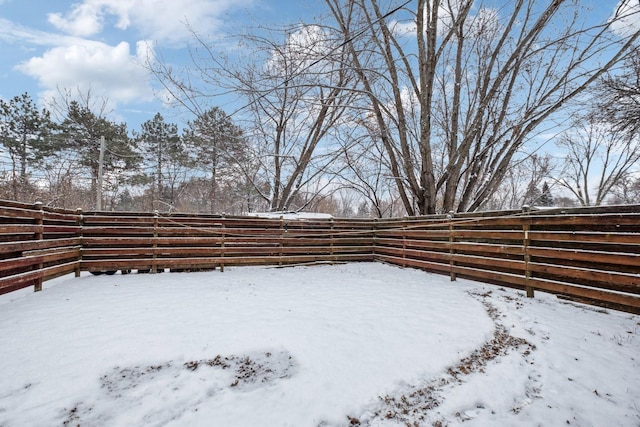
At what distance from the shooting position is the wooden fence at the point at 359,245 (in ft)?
11.6

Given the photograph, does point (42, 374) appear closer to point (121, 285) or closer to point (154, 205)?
point (121, 285)

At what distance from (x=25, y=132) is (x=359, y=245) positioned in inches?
806

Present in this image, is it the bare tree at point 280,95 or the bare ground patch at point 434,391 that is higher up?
the bare tree at point 280,95

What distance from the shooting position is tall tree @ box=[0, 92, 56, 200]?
51.7 feet

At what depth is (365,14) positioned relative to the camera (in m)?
7.64

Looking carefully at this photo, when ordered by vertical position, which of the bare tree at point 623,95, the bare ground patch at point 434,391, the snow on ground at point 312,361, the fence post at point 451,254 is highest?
the bare tree at point 623,95

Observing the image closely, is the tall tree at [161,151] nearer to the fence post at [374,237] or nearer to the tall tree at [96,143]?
the tall tree at [96,143]

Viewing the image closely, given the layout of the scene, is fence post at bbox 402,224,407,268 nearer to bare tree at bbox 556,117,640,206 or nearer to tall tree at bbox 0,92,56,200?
bare tree at bbox 556,117,640,206

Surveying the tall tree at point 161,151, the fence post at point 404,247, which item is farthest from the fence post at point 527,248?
the tall tree at point 161,151

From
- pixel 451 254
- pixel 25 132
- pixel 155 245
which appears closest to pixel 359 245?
pixel 451 254

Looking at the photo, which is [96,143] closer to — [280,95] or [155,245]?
[280,95]

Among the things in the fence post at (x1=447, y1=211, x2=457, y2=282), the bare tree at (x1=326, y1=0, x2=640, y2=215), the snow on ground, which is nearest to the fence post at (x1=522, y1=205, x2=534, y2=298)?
the snow on ground

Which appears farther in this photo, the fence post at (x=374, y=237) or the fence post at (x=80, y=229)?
the fence post at (x=374, y=237)

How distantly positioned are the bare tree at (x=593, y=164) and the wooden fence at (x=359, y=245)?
49.8 ft
